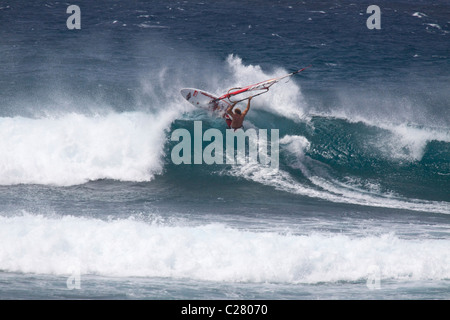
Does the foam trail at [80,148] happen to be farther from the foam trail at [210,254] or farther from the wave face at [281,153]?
the foam trail at [210,254]

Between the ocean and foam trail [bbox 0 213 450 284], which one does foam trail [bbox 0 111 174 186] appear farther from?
foam trail [bbox 0 213 450 284]

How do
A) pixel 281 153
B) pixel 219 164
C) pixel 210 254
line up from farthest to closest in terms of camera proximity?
pixel 281 153, pixel 219 164, pixel 210 254

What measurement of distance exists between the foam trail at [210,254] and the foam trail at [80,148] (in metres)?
4.66

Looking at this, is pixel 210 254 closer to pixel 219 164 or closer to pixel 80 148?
pixel 219 164

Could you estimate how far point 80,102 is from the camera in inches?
853

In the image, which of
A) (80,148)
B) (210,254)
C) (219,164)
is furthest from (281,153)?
(210,254)

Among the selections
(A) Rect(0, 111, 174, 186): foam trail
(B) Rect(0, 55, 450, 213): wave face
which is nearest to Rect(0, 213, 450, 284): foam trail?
(B) Rect(0, 55, 450, 213): wave face

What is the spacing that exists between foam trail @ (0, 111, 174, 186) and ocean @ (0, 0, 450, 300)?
5 centimetres

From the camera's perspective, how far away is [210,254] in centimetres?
1236

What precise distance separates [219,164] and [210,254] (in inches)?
256

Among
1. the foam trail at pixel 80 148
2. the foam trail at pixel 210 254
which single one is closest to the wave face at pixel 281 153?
the foam trail at pixel 80 148

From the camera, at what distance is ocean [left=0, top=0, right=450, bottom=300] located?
12.0m
